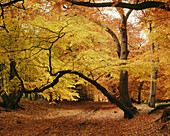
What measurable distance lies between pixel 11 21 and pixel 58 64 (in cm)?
274

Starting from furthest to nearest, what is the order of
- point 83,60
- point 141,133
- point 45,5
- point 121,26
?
point 121,26 < point 45,5 < point 83,60 < point 141,133

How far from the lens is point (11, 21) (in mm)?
6672

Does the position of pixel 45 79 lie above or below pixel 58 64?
below

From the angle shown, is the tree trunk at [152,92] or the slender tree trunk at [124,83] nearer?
the slender tree trunk at [124,83]

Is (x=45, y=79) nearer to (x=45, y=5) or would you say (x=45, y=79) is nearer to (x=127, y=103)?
(x=45, y=5)

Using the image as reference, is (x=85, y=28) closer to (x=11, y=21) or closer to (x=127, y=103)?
(x=11, y=21)

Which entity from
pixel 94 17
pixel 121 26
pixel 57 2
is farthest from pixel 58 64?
pixel 121 26

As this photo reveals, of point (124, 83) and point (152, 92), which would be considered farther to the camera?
point (152, 92)

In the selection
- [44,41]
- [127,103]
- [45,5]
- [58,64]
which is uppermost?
[45,5]

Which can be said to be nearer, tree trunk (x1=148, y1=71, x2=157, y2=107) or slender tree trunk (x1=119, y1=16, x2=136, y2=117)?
slender tree trunk (x1=119, y1=16, x2=136, y2=117)

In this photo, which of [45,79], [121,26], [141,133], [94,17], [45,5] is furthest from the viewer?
[121,26]

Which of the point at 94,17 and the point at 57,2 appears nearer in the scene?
the point at 57,2

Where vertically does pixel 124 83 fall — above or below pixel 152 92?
above

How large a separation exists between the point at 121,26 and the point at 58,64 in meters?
4.46
